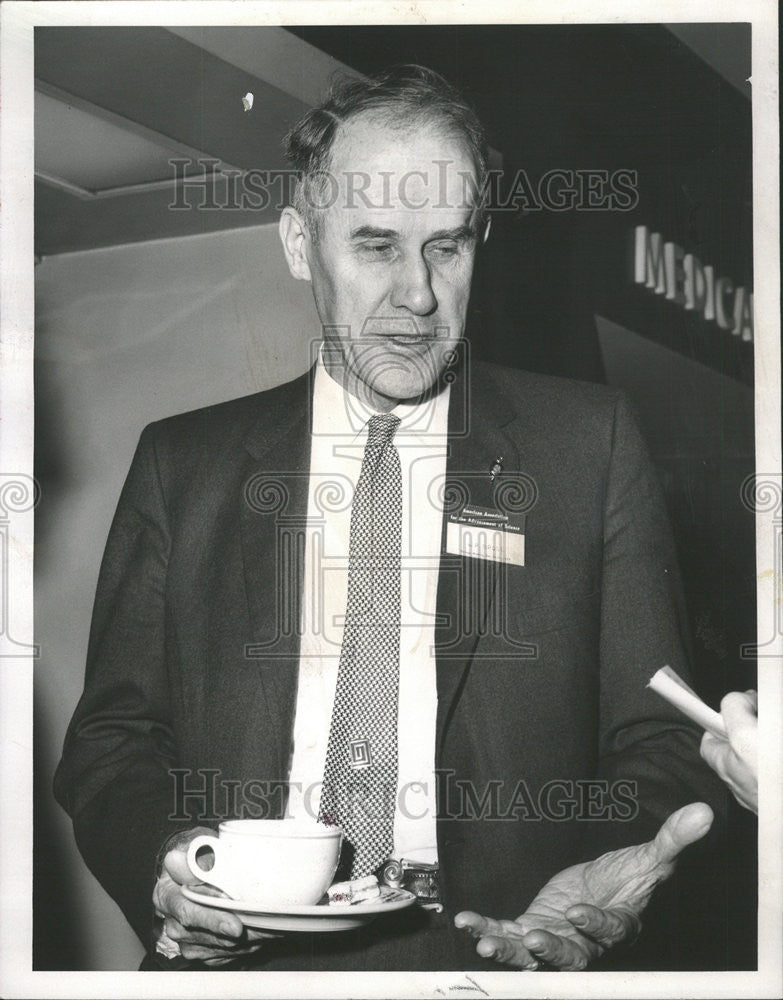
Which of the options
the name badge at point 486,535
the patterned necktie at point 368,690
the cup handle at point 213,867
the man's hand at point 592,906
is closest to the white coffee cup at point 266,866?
the cup handle at point 213,867

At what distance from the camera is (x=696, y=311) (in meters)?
1.72

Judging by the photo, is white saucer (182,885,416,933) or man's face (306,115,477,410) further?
man's face (306,115,477,410)

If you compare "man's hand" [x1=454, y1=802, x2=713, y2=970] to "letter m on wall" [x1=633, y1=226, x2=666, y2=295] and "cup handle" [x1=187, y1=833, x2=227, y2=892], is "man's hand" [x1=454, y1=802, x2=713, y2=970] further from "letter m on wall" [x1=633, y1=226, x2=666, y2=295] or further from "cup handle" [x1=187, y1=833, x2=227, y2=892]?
"letter m on wall" [x1=633, y1=226, x2=666, y2=295]

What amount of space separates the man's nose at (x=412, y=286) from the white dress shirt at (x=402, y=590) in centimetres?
12

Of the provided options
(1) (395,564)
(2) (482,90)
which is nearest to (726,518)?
(1) (395,564)

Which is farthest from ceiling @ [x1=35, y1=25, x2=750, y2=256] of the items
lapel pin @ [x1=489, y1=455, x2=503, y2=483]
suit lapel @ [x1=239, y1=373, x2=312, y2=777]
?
lapel pin @ [x1=489, y1=455, x2=503, y2=483]

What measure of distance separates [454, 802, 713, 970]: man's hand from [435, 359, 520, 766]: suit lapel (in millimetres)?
223

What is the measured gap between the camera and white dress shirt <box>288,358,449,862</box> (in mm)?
1636

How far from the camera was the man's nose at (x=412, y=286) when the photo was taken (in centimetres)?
168

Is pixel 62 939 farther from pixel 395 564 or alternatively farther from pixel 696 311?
pixel 696 311

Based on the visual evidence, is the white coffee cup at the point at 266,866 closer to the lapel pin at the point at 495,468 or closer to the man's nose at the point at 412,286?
the lapel pin at the point at 495,468

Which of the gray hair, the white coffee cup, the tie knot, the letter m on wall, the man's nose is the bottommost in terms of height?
the white coffee cup

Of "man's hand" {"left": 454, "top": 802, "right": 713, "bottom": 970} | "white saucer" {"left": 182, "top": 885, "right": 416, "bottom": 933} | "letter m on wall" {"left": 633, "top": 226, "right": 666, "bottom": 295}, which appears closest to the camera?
"white saucer" {"left": 182, "top": 885, "right": 416, "bottom": 933}

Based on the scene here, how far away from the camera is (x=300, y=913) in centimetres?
146
